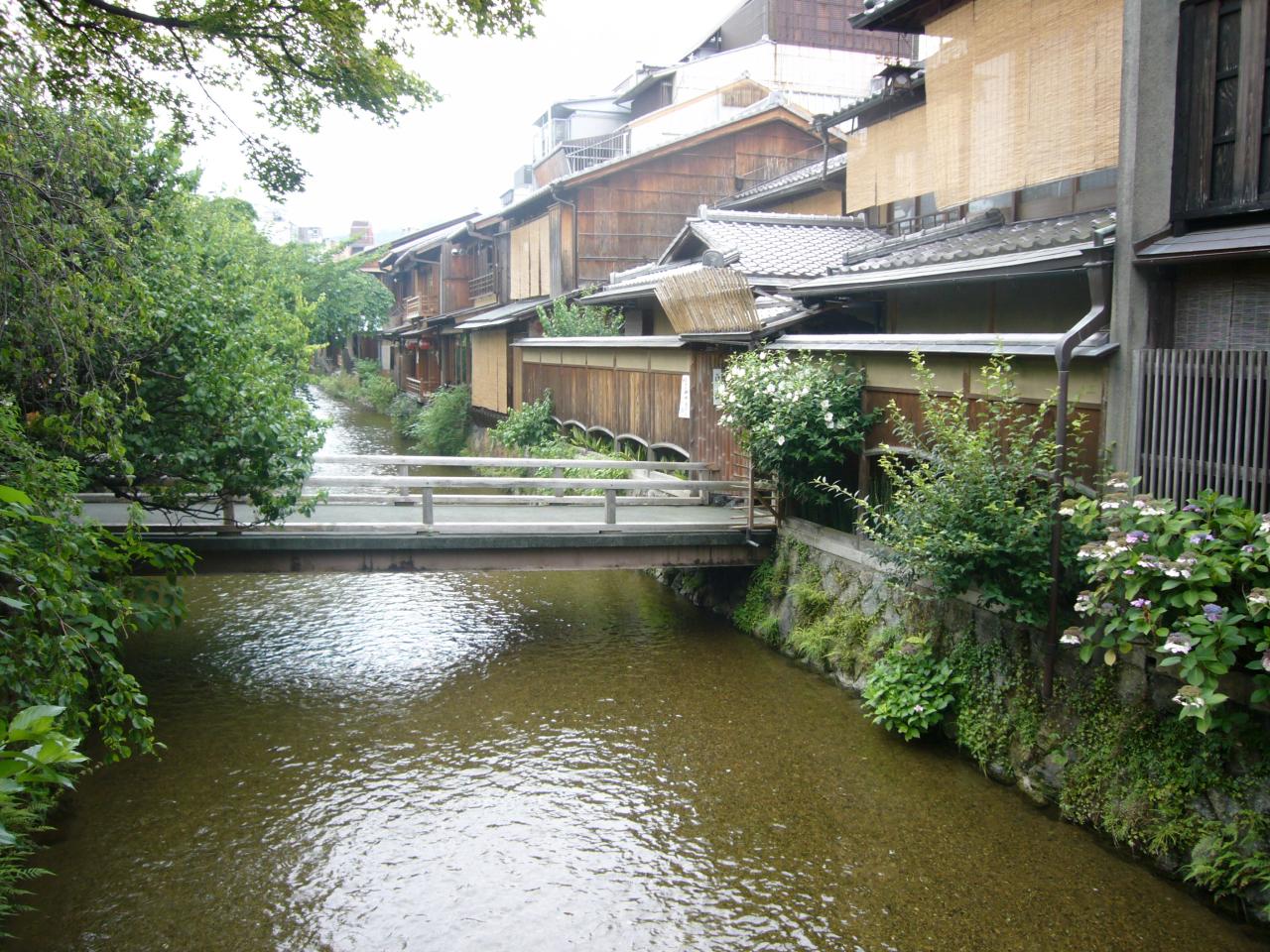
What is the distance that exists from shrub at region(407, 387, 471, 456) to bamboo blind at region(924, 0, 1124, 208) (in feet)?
66.5

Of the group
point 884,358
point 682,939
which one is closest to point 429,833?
point 682,939

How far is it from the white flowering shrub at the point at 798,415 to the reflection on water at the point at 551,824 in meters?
2.51

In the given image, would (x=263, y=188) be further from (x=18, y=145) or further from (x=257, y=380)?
(x=18, y=145)

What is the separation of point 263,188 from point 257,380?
87.2 inches

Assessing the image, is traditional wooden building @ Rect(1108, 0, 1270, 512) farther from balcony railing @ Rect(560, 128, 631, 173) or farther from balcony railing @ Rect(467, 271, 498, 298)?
balcony railing @ Rect(560, 128, 631, 173)

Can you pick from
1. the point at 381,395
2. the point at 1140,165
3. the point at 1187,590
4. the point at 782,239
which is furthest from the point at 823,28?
the point at 1187,590

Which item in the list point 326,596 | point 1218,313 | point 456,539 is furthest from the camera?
point 326,596

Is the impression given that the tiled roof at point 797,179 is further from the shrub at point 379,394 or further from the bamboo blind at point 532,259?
the shrub at point 379,394

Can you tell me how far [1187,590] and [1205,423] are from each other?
1438 mm

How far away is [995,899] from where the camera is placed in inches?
264

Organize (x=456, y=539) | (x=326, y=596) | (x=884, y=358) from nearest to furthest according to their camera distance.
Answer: (x=884, y=358) → (x=456, y=539) → (x=326, y=596)

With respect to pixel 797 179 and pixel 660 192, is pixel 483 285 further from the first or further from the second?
pixel 797 179

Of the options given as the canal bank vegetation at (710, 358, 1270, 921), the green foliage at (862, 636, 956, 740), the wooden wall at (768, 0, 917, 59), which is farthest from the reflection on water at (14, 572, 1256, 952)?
the wooden wall at (768, 0, 917, 59)

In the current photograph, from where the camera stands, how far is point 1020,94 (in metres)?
9.81
